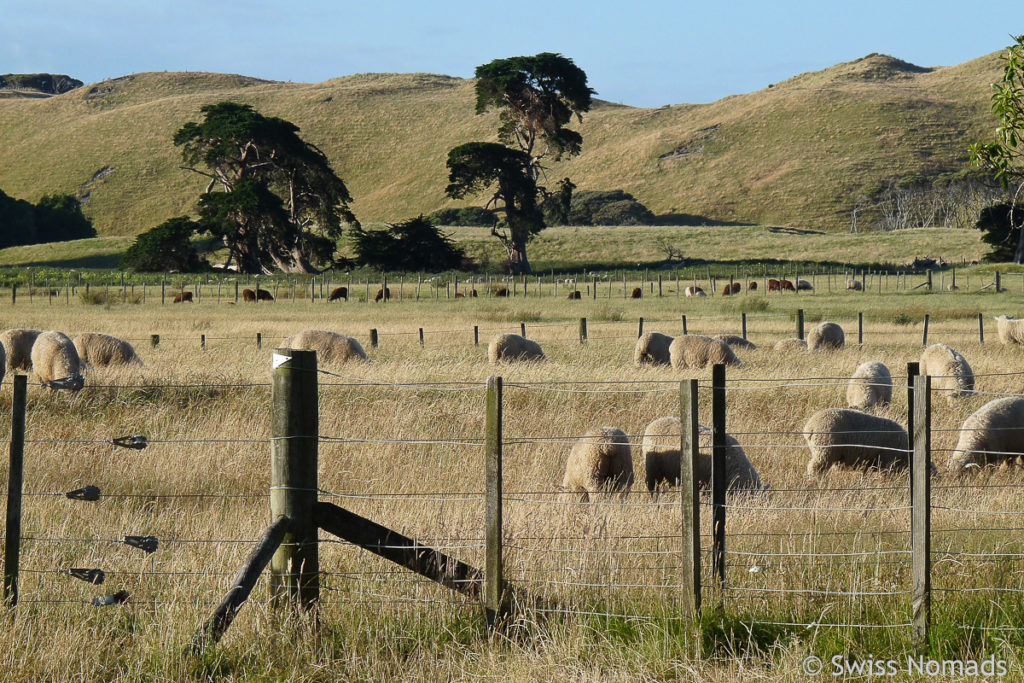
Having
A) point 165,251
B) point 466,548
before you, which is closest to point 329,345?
point 466,548

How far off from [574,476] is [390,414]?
3909 mm

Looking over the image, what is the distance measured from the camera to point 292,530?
4812 mm

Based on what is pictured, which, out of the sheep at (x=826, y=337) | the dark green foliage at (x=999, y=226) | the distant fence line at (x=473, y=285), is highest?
the dark green foliage at (x=999, y=226)

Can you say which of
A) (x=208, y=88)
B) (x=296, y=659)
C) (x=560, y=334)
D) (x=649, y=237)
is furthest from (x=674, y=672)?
(x=208, y=88)

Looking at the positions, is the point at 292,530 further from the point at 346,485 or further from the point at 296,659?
the point at 346,485

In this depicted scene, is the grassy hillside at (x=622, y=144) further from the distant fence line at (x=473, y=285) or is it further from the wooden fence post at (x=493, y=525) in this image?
the wooden fence post at (x=493, y=525)

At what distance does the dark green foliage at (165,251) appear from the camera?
6044 cm

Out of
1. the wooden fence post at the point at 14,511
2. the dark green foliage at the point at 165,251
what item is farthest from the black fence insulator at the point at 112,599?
the dark green foliage at the point at 165,251

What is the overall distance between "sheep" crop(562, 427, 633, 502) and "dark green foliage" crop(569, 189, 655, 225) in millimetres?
101403

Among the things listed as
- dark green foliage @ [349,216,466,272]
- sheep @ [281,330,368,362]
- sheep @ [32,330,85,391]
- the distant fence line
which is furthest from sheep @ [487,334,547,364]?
dark green foliage @ [349,216,466,272]

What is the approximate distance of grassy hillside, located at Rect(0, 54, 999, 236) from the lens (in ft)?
396

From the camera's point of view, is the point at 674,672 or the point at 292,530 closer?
the point at 674,672

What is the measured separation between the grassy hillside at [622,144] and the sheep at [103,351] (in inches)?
3998

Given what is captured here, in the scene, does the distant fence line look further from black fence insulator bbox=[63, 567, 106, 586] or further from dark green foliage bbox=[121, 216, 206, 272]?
black fence insulator bbox=[63, 567, 106, 586]
